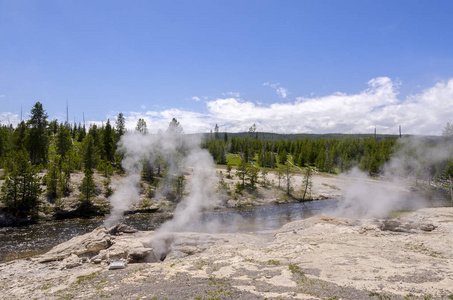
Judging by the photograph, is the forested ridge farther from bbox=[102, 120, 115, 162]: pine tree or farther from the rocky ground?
the rocky ground

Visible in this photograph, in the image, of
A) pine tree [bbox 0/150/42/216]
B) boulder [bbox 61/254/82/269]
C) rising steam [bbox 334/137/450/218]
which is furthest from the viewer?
rising steam [bbox 334/137/450/218]

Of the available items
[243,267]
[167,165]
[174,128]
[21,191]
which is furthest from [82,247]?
[174,128]

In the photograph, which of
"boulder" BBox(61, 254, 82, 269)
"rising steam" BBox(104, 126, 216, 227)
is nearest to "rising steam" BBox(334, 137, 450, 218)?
"rising steam" BBox(104, 126, 216, 227)

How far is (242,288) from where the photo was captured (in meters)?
16.0

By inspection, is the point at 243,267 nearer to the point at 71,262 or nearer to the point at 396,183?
the point at 71,262

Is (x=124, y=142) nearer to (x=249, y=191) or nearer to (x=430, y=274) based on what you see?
(x=249, y=191)

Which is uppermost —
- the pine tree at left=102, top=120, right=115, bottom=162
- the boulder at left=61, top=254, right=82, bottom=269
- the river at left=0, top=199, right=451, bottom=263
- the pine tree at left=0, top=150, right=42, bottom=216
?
the pine tree at left=102, top=120, right=115, bottom=162

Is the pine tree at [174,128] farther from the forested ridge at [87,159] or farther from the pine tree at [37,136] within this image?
the pine tree at [37,136]

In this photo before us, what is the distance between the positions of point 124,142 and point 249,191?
3661cm

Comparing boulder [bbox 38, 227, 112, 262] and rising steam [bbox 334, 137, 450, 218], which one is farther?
rising steam [bbox 334, 137, 450, 218]

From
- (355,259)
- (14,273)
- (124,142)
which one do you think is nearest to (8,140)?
(124,142)

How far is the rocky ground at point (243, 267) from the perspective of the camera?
51.2 ft

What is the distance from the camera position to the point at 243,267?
65.0 feet

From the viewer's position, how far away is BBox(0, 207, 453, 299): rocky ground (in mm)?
15594
